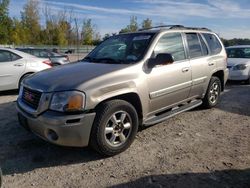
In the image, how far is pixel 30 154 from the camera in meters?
4.43

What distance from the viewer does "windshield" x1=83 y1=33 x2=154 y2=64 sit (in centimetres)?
499

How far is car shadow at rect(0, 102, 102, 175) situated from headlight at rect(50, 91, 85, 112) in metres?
0.82

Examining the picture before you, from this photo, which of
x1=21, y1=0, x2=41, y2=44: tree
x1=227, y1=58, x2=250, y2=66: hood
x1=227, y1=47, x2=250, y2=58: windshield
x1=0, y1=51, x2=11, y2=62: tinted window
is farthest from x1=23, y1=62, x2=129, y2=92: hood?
x1=21, y1=0, x2=41, y2=44: tree

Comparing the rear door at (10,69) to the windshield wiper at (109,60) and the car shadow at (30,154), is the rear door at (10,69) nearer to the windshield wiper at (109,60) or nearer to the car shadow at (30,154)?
the car shadow at (30,154)

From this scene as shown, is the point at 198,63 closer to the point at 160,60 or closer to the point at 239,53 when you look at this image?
the point at 160,60

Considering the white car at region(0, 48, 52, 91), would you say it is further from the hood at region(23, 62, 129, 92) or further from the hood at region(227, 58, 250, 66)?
the hood at region(227, 58, 250, 66)

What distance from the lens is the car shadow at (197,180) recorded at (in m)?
3.57

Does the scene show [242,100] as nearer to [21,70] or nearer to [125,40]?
[125,40]

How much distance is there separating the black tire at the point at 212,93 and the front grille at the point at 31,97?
3.90 m

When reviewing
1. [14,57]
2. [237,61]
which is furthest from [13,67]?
[237,61]

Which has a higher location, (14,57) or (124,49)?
(124,49)

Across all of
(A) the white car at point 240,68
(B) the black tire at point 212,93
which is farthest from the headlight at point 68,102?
(A) the white car at point 240,68

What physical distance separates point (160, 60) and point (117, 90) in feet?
3.17

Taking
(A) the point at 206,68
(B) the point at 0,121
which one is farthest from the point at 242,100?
(B) the point at 0,121
